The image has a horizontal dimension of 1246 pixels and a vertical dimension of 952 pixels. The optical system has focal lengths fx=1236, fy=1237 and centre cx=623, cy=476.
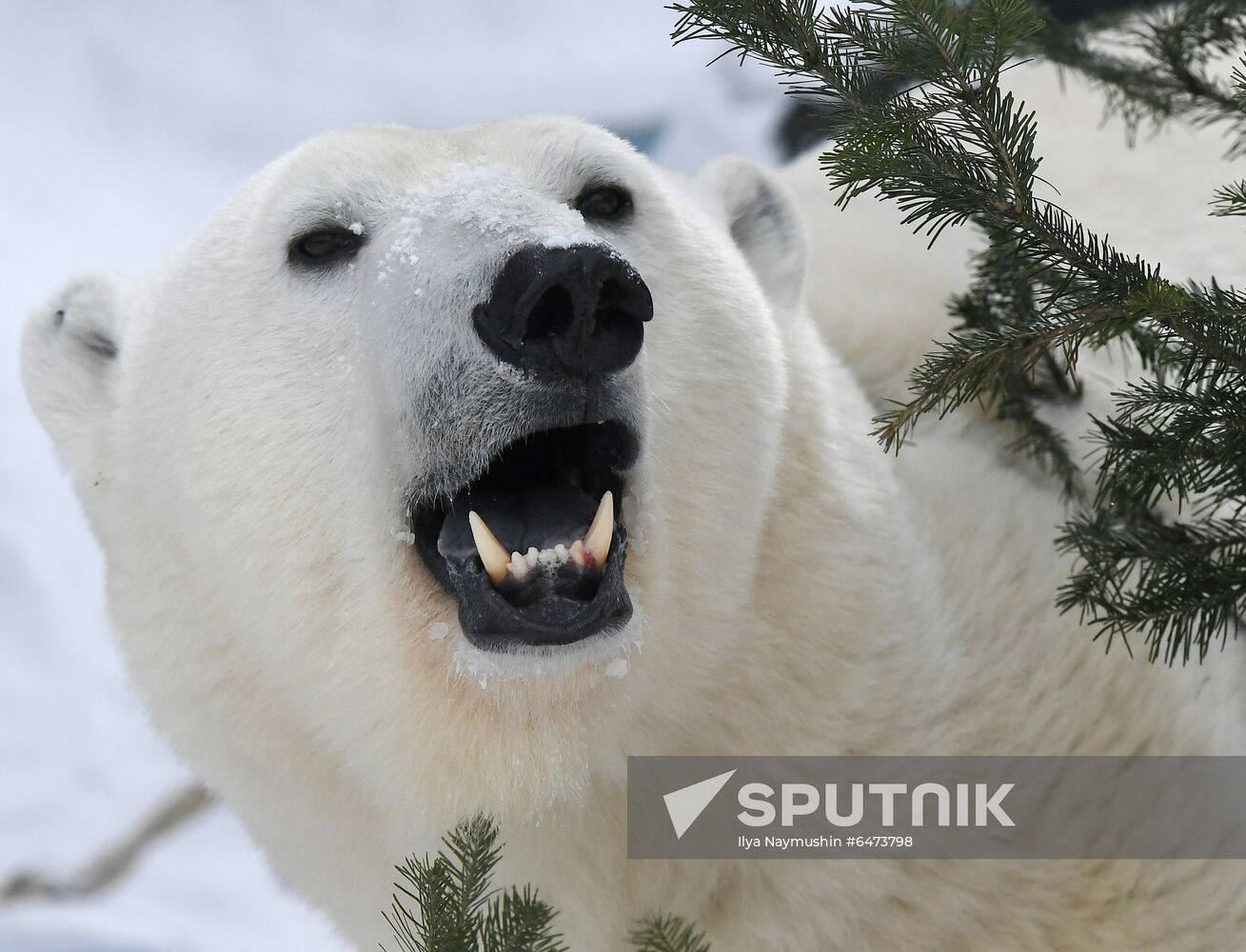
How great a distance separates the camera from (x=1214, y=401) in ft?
4.32

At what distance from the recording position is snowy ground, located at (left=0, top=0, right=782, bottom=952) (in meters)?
4.36

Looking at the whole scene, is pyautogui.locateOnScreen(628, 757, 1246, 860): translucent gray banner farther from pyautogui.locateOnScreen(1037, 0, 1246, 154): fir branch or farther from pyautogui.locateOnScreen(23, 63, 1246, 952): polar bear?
pyautogui.locateOnScreen(1037, 0, 1246, 154): fir branch

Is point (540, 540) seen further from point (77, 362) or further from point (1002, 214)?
point (77, 362)

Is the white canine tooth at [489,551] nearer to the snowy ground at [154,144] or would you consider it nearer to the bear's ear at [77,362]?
the bear's ear at [77,362]

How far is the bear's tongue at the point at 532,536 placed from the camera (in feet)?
4.71

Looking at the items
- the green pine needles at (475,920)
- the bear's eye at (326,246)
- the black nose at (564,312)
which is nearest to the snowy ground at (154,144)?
the bear's eye at (326,246)

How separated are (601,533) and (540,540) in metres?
0.08

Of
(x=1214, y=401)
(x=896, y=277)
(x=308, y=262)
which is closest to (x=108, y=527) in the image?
(x=308, y=262)

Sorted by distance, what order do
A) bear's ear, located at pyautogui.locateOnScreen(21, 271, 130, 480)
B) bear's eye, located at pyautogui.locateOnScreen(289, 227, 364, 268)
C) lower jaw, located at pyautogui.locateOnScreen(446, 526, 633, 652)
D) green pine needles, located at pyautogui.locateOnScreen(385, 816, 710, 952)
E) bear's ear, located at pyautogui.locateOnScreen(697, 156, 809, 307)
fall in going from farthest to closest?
bear's ear, located at pyautogui.locateOnScreen(697, 156, 809, 307)
bear's ear, located at pyautogui.locateOnScreen(21, 271, 130, 480)
bear's eye, located at pyautogui.locateOnScreen(289, 227, 364, 268)
lower jaw, located at pyautogui.locateOnScreen(446, 526, 633, 652)
green pine needles, located at pyautogui.locateOnScreen(385, 816, 710, 952)

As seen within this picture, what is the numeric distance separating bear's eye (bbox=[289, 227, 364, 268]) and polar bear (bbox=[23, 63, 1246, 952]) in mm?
11

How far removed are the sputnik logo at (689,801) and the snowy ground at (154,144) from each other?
109 inches

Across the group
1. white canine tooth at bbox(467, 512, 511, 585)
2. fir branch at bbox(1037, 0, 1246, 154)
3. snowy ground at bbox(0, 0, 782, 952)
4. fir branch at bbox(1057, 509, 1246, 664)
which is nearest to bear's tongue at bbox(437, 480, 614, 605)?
white canine tooth at bbox(467, 512, 511, 585)

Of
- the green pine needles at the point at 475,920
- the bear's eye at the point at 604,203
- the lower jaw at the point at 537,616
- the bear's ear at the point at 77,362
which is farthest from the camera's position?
the bear's ear at the point at 77,362

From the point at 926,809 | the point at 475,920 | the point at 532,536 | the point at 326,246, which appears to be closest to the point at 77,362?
the point at 326,246
